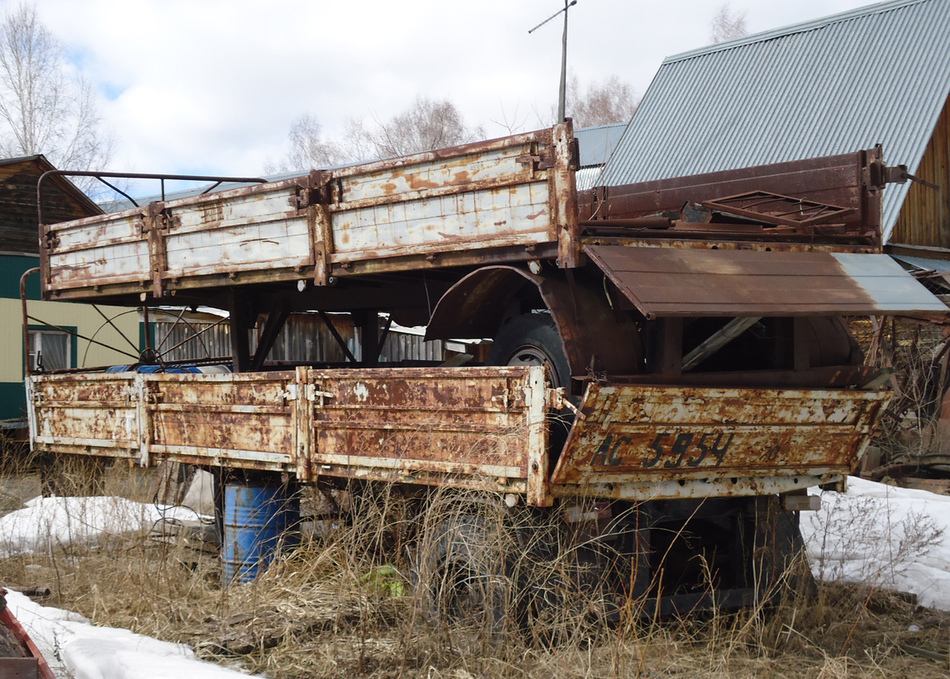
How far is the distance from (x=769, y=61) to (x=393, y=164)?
47.5ft

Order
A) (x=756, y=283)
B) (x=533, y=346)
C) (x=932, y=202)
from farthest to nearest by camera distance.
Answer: (x=932, y=202) → (x=533, y=346) → (x=756, y=283)

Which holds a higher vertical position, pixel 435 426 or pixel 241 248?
pixel 241 248

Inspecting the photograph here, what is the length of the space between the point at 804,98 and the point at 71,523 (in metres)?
13.8

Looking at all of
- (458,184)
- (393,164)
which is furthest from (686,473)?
(393,164)

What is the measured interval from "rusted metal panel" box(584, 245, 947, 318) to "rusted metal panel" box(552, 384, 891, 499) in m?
0.49

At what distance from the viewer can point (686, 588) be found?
17.7ft

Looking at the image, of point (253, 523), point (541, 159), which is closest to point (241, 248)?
point (253, 523)

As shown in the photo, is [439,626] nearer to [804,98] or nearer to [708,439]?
[708,439]

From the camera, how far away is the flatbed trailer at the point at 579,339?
15.2ft

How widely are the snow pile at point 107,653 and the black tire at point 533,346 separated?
2154 millimetres

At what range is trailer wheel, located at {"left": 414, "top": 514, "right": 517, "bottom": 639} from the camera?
178 inches

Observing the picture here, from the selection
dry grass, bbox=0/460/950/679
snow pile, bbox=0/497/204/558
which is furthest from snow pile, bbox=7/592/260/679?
snow pile, bbox=0/497/204/558

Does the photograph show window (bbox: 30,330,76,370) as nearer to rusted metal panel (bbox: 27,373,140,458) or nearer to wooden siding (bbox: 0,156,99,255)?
wooden siding (bbox: 0,156,99,255)

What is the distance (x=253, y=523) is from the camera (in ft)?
21.3
